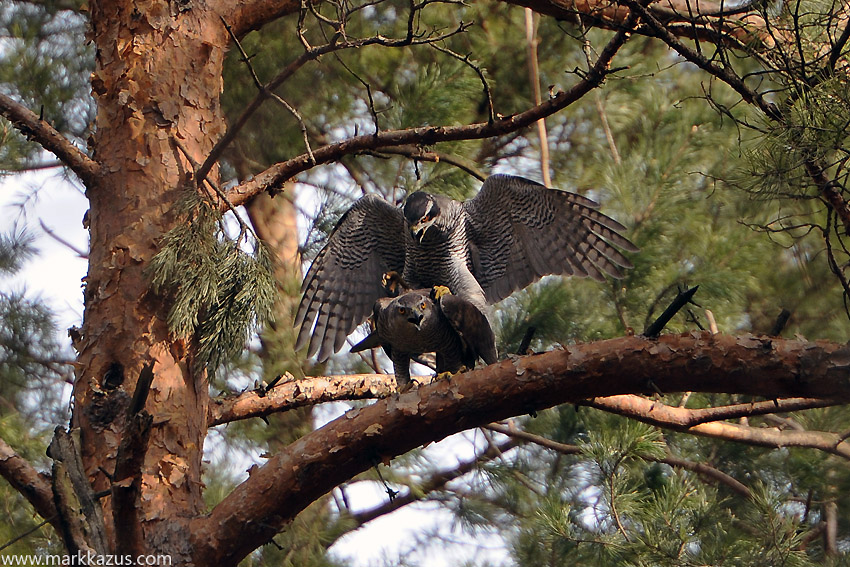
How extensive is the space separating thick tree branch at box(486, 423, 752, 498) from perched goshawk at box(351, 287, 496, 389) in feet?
1.44

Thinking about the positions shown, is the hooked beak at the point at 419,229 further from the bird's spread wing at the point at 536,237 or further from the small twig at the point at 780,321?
the small twig at the point at 780,321

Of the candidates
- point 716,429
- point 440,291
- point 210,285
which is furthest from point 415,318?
point 716,429

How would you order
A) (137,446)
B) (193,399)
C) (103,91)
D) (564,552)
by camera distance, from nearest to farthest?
1. (137,446)
2. (193,399)
3. (103,91)
4. (564,552)

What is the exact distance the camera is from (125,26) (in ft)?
11.6

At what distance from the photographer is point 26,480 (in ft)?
8.68

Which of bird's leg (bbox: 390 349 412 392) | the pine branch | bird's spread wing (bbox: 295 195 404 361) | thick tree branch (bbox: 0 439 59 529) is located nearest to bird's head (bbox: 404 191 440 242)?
bird's spread wing (bbox: 295 195 404 361)

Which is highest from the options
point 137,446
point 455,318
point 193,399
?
point 455,318

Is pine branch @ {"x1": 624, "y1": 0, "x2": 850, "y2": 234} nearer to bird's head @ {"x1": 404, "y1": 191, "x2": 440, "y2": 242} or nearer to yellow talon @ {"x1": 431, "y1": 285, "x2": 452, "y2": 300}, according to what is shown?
bird's head @ {"x1": 404, "y1": 191, "x2": 440, "y2": 242}

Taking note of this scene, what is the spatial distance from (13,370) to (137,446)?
12.7ft

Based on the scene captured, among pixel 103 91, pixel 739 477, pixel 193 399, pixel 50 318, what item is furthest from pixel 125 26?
pixel 739 477

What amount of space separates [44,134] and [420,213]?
154cm

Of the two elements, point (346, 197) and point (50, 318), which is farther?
point (50, 318)

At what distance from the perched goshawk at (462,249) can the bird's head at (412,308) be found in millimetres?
289

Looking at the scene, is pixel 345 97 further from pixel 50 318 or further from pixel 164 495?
pixel 164 495
